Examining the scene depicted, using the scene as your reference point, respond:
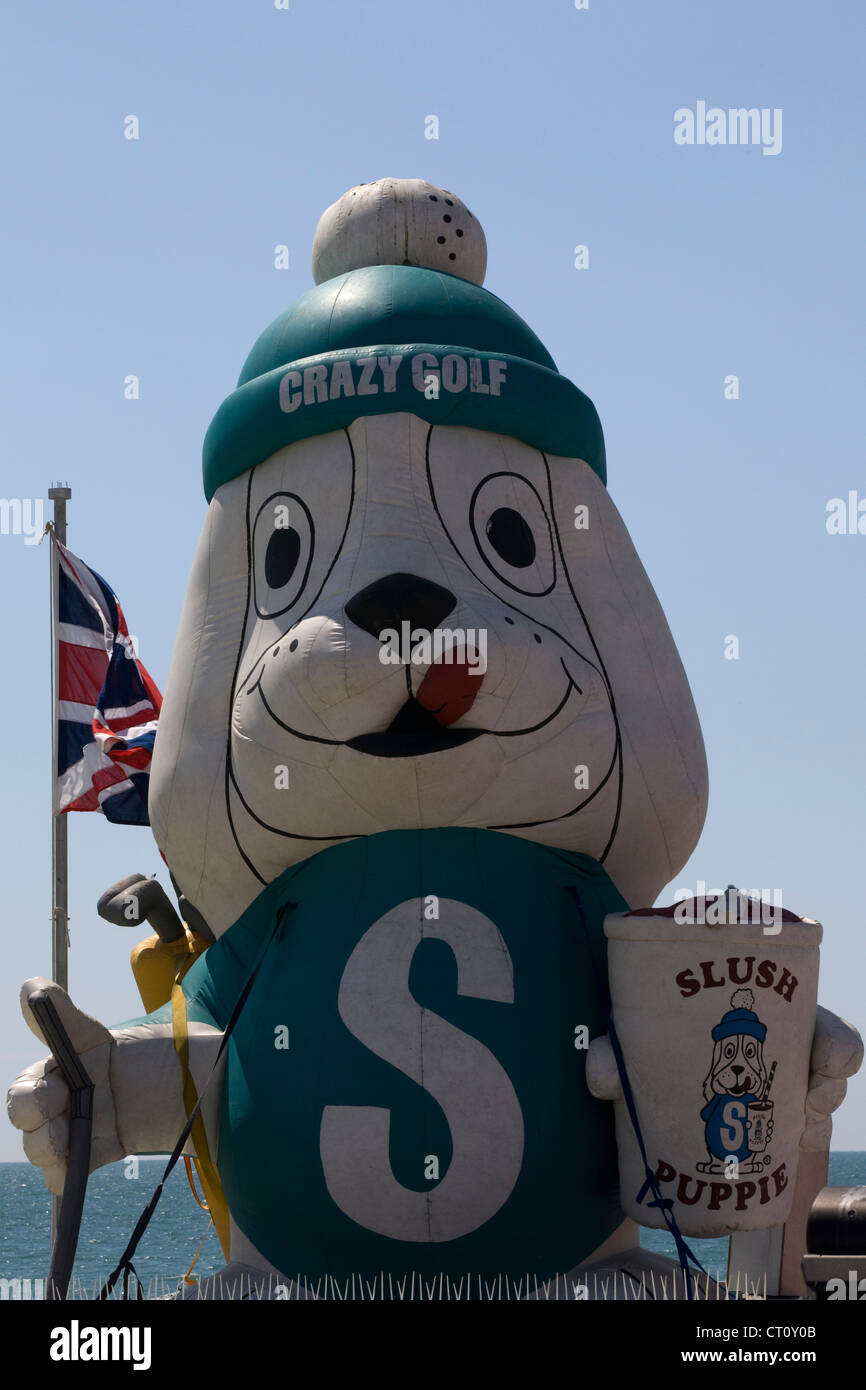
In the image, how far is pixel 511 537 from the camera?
7.10 m

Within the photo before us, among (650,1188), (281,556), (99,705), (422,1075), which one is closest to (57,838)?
(99,705)

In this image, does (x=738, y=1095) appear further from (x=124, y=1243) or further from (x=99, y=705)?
(x=124, y=1243)

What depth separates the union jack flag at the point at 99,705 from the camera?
32.8 feet

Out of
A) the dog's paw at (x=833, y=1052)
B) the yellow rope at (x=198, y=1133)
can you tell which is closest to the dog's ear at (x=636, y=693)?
the dog's paw at (x=833, y=1052)

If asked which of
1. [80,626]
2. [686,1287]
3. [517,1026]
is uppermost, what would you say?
[80,626]

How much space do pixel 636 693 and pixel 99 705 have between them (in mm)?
4087

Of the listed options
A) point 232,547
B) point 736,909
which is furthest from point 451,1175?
point 232,547

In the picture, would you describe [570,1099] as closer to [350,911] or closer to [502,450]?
[350,911]

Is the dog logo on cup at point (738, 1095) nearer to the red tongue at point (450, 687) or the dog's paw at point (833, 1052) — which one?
the dog's paw at point (833, 1052)

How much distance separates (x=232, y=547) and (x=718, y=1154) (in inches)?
123

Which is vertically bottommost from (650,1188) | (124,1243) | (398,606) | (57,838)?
(124,1243)

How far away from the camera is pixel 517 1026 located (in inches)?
250

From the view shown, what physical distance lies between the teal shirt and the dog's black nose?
31.6 inches

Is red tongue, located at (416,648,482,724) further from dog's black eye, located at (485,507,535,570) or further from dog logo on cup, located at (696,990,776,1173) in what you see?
dog logo on cup, located at (696,990,776,1173)
